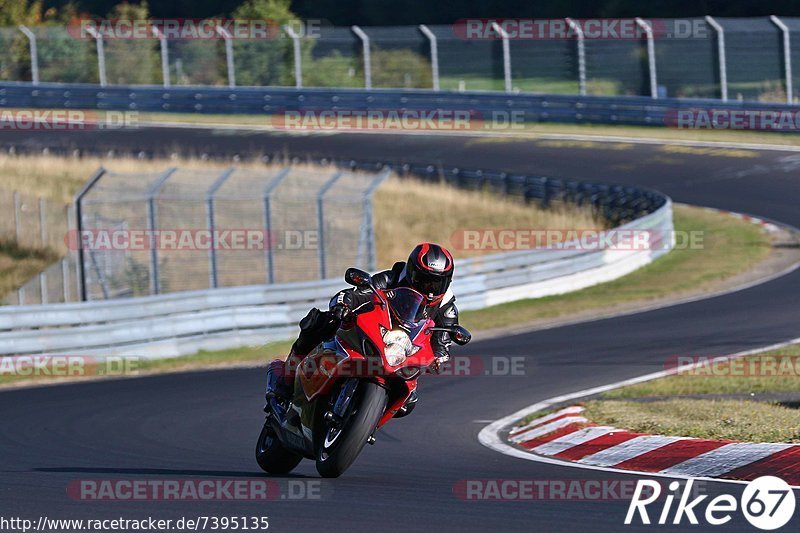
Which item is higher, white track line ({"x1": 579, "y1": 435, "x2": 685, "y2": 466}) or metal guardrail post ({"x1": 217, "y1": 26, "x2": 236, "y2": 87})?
metal guardrail post ({"x1": 217, "y1": 26, "x2": 236, "y2": 87})

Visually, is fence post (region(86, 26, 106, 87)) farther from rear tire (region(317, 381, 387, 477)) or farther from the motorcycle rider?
rear tire (region(317, 381, 387, 477))

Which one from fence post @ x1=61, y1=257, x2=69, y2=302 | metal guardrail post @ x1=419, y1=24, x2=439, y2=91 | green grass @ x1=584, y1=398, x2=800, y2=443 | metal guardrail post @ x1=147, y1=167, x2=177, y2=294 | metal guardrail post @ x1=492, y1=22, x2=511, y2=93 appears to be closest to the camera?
green grass @ x1=584, y1=398, x2=800, y2=443

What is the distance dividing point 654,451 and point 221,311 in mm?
8949

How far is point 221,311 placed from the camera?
16.9 m

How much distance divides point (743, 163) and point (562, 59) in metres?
8.06

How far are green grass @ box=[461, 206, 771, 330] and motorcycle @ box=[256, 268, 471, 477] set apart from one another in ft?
32.8

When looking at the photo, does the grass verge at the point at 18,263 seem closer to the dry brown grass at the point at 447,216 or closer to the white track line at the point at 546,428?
the dry brown grass at the point at 447,216

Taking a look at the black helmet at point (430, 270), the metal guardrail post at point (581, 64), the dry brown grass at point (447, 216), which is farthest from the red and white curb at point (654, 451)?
the metal guardrail post at point (581, 64)

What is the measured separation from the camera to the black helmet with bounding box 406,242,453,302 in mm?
7809

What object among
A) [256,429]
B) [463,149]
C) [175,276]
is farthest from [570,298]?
[463,149]

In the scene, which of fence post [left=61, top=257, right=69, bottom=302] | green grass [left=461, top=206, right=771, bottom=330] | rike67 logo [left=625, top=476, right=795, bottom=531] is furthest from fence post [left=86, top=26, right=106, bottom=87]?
rike67 logo [left=625, top=476, right=795, bottom=531]

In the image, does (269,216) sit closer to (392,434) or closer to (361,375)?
(392,434)

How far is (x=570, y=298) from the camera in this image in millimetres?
19891

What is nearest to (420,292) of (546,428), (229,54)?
(546,428)
